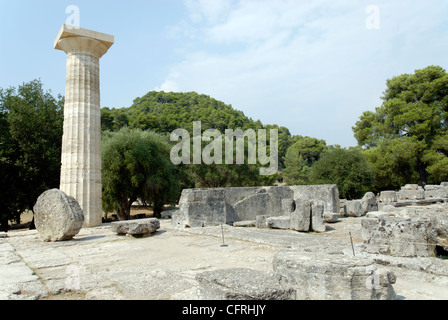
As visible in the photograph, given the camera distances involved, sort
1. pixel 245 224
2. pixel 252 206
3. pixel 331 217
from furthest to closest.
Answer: pixel 252 206 → pixel 331 217 → pixel 245 224

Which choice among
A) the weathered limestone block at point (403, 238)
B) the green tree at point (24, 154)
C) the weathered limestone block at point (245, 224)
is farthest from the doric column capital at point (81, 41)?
the weathered limestone block at point (403, 238)

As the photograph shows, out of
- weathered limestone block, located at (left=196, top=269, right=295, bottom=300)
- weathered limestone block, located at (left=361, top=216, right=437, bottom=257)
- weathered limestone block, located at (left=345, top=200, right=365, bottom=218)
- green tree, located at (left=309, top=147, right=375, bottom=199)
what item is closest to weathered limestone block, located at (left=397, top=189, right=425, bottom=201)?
green tree, located at (left=309, top=147, right=375, bottom=199)

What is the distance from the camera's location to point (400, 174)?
29859 mm

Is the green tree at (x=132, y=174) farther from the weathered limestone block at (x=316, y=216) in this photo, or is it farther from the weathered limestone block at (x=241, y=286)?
the weathered limestone block at (x=241, y=286)

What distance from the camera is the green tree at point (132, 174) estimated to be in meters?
16.0

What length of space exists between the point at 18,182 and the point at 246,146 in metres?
20.9

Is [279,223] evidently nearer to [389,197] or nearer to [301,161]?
[389,197]

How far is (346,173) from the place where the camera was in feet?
80.8

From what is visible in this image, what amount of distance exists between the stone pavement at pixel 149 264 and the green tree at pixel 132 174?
762 centimetres

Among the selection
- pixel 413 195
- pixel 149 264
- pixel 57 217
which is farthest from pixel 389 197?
pixel 57 217

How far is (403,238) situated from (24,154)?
53.6 ft

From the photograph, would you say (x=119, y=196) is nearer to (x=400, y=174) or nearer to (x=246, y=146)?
(x=246, y=146)
